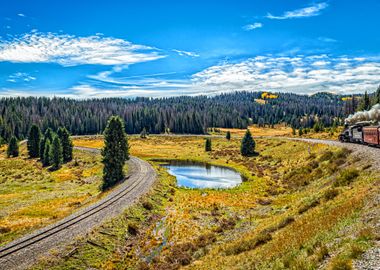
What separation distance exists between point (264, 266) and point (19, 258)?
59.6 ft

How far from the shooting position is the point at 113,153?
53156 mm

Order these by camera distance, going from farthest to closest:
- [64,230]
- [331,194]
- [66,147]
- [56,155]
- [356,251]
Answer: [66,147]
[56,155]
[64,230]
[331,194]
[356,251]

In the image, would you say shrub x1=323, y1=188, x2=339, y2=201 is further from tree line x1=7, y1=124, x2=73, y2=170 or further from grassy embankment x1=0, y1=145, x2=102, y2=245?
tree line x1=7, y1=124, x2=73, y2=170

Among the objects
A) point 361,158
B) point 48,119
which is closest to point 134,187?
point 361,158

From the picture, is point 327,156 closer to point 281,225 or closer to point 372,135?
point 372,135

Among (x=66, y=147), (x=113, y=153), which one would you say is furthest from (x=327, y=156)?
(x=66, y=147)

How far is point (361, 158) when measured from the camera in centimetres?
3759

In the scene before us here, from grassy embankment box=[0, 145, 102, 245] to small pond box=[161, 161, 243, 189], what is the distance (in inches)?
675

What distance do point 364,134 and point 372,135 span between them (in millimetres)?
4955

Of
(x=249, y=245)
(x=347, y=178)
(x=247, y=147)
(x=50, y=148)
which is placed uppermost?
(x=50, y=148)

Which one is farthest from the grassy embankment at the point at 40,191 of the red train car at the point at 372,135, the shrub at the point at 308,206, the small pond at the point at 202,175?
the red train car at the point at 372,135

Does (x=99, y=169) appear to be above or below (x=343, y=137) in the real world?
below

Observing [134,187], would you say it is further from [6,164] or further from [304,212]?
[6,164]

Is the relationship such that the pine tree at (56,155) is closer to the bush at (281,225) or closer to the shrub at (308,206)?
the bush at (281,225)
